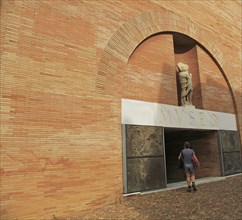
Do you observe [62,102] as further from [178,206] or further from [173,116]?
[173,116]

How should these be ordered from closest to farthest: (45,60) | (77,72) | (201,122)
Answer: (45,60)
(77,72)
(201,122)

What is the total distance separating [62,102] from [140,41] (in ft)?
12.2

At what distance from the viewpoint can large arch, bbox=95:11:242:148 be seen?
710 cm

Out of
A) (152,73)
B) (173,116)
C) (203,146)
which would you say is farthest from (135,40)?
(203,146)

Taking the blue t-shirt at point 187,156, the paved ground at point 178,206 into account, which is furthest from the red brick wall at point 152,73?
the paved ground at point 178,206

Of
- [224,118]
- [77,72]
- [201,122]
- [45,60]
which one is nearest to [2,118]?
[45,60]

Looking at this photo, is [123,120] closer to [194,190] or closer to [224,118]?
[194,190]

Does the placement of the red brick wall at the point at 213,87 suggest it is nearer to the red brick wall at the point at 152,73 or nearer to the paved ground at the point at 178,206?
the red brick wall at the point at 152,73

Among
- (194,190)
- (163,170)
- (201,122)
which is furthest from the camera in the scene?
(201,122)

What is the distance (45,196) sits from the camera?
215 inches

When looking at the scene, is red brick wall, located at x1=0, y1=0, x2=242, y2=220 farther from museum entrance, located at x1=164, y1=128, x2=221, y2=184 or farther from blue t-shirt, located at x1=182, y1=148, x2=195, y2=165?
museum entrance, located at x1=164, y1=128, x2=221, y2=184

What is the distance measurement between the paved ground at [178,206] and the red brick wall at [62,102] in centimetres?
52

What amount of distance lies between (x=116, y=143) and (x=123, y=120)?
2.45 ft

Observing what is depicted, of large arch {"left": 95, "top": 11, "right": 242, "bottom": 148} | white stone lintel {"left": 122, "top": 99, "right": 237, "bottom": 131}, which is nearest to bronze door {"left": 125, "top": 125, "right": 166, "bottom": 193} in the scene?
white stone lintel {"left": 122, "top": 99, "right": 237, "bottom": 131}
